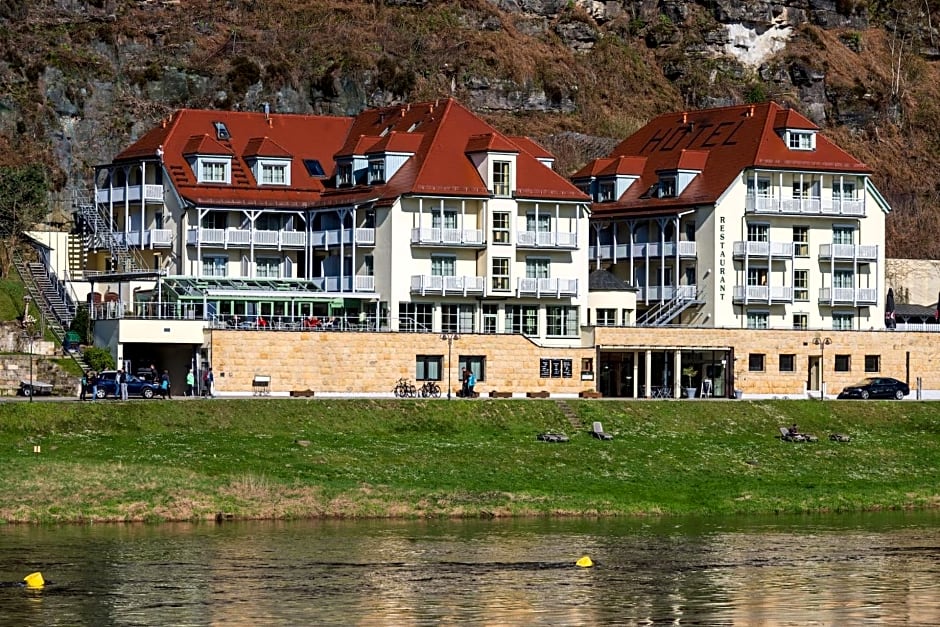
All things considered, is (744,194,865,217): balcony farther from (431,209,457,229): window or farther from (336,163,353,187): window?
(336,163,353,187): window

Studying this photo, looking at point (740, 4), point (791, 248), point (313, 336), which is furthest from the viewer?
point (740, 4)

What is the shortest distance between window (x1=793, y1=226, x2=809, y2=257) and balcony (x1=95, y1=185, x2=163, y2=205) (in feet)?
127

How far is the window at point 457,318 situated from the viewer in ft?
384

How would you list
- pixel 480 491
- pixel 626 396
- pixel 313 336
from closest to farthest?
pixel 480 491
pixel 313 336
pixel 626 396

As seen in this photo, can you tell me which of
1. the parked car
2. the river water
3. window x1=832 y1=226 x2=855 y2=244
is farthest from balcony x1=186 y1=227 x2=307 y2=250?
the river water

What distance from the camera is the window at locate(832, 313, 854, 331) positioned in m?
128

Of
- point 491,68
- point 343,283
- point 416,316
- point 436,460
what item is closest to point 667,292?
point 416,316

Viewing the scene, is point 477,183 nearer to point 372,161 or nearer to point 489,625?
point 372,161

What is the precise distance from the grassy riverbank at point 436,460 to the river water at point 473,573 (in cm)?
247

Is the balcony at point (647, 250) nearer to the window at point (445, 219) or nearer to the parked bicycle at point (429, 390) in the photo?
the window at point (445, 219)

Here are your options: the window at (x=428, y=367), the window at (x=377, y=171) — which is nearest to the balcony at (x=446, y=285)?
the window at (x=377, y=171)

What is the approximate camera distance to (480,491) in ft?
254

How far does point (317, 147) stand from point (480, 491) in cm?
5335

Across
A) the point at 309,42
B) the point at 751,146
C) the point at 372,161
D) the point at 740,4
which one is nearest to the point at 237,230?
the point at 372,161
